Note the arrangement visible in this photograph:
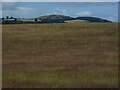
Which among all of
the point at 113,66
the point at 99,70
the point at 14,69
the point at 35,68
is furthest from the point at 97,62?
the point at 14,69

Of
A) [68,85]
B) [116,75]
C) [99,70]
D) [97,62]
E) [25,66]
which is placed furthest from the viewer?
[97,62]

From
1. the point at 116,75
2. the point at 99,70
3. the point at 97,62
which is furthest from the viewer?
the point at 97,62

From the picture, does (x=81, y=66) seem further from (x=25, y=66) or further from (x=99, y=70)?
(x=25, y=66)

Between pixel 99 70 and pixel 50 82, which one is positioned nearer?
pixel 50 82

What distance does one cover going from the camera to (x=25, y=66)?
12.6 meters

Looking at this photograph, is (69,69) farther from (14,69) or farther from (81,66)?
(14,69)

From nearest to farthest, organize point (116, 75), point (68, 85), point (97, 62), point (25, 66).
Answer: point (68, 85) < point (116, 75) < point (25, 66) < point (97, 62)

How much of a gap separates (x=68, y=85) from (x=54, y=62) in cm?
352

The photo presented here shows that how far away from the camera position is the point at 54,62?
13.1 meters

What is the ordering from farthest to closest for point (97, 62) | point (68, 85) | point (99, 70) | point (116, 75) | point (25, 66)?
1. point (97, 62)
2. point (25, 66)
3. point (99, 70)
4. point (116, 75)
5. point (68, 85)

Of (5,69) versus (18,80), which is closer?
(18,80)

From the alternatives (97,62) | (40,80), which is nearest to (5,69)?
(40,80)

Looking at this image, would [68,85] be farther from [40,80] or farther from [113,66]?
[113,66]

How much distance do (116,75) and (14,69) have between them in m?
4.18
